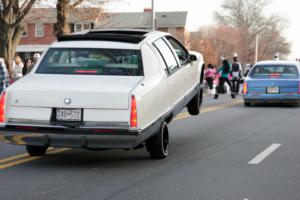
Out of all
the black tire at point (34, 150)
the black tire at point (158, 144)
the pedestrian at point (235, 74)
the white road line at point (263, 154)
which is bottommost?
the pedestrian at point (235, 74)

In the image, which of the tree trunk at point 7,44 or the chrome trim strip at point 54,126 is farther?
the tree trunk at point 7,44

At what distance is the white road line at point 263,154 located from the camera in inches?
330

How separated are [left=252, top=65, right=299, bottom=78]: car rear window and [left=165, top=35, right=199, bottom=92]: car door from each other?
9032mm

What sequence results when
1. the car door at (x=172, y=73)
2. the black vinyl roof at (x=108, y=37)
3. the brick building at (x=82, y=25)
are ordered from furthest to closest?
the brick building at (x=82, y=25)
the car door at (x=172, y=73)
the black vinyl roof at (x=108, y=37)

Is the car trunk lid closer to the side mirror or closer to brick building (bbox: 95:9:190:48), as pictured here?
the side mirror

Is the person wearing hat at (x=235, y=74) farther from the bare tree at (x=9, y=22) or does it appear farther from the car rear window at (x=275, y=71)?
the bare tree at (x=9, y=22)

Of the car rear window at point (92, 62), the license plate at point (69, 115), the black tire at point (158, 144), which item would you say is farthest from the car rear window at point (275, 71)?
the license plate at point (69, 115)

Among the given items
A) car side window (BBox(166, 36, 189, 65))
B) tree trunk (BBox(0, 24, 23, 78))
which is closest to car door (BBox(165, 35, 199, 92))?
car side window (BBox(166, 36, 189, 65))

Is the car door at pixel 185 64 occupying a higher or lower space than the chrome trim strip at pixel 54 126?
higher

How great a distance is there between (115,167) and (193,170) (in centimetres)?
102

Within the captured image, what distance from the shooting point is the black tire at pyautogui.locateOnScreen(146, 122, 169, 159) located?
327 inches

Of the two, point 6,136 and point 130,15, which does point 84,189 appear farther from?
point 130,15

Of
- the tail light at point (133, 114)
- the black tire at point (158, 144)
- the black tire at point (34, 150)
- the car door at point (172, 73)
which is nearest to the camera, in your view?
the tail light at point (133, 114)

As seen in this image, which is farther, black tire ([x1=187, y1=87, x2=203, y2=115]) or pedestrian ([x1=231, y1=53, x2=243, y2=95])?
pedestrian ([x1=231, y1=53, x2=243, y2=95])
